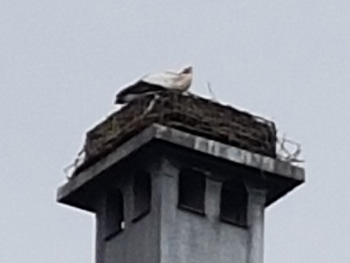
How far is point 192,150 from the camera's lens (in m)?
21.3

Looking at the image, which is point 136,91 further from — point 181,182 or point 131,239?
point 131,239

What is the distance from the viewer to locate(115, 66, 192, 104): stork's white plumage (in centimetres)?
2211

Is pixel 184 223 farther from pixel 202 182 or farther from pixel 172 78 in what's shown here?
pixel 172 78

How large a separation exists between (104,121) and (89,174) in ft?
3.07

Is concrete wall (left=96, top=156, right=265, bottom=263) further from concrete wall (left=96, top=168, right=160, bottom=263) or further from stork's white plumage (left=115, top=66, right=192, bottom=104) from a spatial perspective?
stork's white plumage (left=115, top=66, right=192, bottom=104)

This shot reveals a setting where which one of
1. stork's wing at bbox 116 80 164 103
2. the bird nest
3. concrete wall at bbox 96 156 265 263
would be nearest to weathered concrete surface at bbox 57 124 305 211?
the bird nest

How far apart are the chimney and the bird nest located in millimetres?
12

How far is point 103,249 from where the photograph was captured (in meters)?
22.0

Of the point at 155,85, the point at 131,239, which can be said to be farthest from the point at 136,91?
the point at 131,239

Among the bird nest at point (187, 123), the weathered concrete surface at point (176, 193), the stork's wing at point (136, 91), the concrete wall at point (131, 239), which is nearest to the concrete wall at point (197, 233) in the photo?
the weathered concrete surface at point (176, 193)

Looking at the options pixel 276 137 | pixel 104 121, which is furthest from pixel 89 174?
pixel 276 137

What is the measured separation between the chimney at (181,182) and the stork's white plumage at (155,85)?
0.15 m

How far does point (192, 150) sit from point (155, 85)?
1.23 metres

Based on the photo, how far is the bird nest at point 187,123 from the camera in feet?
70.7
